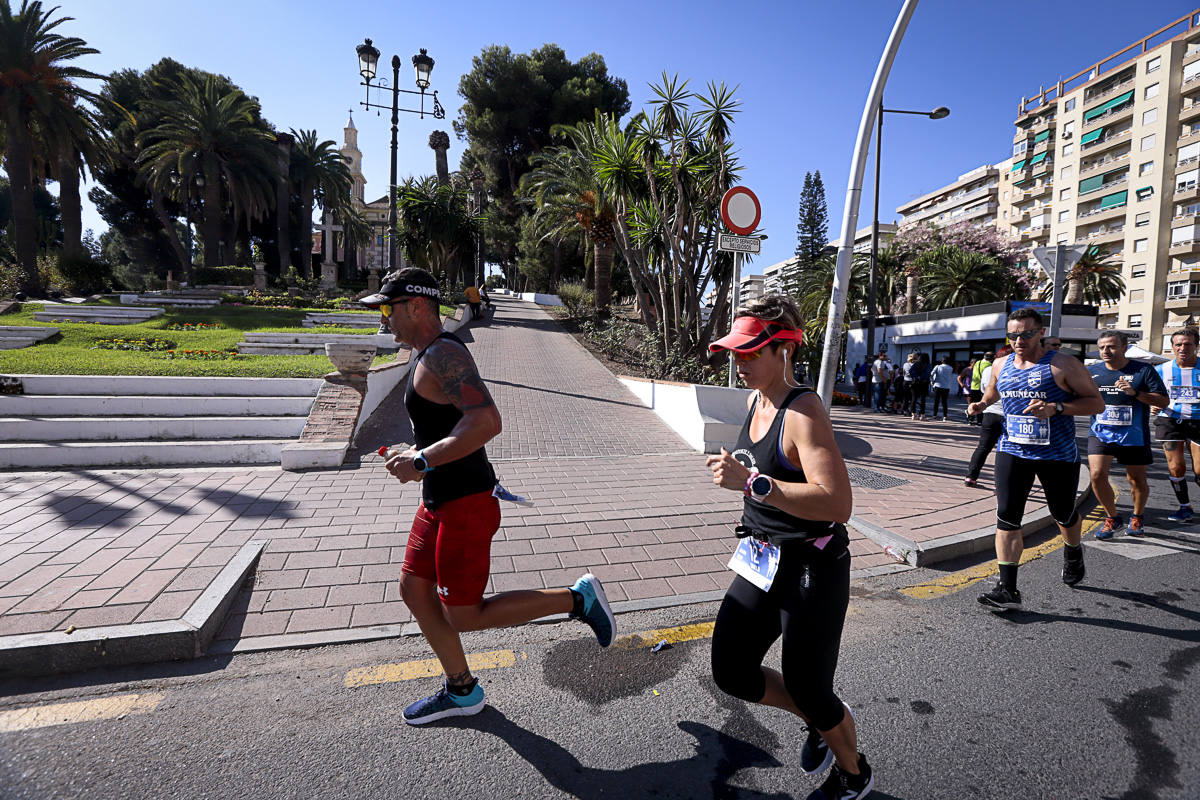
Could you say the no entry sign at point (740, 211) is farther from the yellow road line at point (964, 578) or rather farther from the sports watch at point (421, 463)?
the sports watch at point (421, 463)

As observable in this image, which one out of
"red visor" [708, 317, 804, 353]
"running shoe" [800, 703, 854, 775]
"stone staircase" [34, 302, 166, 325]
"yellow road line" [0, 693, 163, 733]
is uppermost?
"stone staircase" [34, 302, 166, 325]

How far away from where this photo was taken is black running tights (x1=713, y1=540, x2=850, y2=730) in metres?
1.93

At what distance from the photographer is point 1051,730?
247cm

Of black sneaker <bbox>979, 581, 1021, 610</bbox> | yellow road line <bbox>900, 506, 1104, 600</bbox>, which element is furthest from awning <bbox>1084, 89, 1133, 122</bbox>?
black sneaker <bbox>979, 581, 1021, 610</bbox>

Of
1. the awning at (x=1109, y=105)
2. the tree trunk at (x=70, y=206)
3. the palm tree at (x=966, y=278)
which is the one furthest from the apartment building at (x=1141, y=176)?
the tree trunk at (x=70, y=206)

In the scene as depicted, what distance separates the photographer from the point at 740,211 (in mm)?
7598

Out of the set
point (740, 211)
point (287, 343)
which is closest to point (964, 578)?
point (740, 211)

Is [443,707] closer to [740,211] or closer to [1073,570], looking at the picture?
[1073,570]

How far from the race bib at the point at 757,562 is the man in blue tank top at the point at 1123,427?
447cm

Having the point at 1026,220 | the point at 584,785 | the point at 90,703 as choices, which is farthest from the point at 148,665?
the point at 1026,220

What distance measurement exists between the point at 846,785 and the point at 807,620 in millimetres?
646

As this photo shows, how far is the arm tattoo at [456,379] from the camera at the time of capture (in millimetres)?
2412

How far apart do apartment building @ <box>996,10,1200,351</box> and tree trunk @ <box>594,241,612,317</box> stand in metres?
39.1

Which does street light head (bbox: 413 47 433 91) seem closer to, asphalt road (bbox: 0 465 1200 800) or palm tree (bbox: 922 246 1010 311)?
asphalt road (bbox: 0 465 1200 800)
